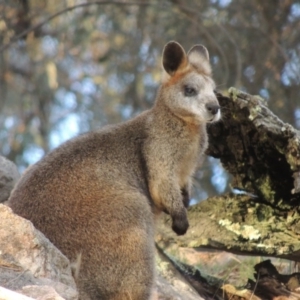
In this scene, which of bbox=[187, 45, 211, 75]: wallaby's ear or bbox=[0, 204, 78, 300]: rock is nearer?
bbox=[0, 204, 78, 300]: rock

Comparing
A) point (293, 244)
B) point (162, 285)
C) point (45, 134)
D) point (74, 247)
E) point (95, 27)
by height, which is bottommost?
point (45, 134)

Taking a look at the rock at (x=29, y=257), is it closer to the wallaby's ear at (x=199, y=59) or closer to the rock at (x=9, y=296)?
the rock at (x=9, y=296)

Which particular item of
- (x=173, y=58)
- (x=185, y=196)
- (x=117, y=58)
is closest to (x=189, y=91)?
(x=173, y=58)

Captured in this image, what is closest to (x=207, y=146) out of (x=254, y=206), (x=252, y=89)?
(x=254, y=206)

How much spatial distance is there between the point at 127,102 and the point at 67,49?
2.43m

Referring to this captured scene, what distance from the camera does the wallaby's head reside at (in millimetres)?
6281

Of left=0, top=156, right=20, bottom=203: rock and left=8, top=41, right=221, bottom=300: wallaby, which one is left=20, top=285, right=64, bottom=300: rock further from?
left=0, top=156, right=20, bottom=203: rock

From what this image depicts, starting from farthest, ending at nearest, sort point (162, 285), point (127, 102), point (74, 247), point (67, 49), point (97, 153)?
1. point (67, 49)
2. point (127, 102)
3. point (162, 285)
4. point (97, 153)
5. point (74, 247)

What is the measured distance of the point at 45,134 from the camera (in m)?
15.3

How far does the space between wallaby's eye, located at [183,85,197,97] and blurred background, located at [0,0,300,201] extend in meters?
4.82

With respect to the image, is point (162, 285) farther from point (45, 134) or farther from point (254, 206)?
point (45, 134)

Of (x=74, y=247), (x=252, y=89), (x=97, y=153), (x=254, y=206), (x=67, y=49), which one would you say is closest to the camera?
(x=74, y=247)

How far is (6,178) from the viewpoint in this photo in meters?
7.32

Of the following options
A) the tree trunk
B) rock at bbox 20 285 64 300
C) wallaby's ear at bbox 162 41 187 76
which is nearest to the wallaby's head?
wallaby's ear at bbox 162 41 187 76
